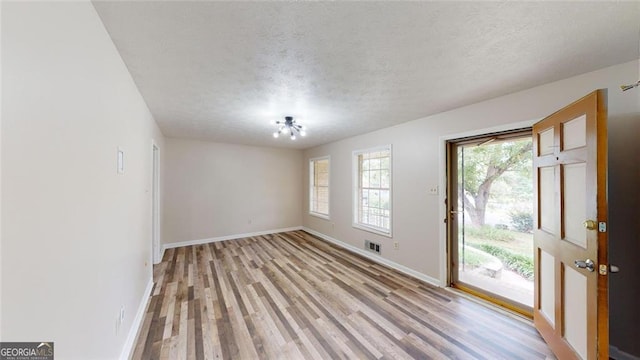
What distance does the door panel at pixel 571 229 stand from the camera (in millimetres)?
1396

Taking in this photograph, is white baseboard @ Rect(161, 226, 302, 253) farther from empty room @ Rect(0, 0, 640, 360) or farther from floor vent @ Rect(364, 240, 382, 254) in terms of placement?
floor vent @ Rect(364, 240, 382, 254)

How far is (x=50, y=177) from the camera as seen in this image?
2.87ft

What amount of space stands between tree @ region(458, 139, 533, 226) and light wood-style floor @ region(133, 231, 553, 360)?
1194 millimetres

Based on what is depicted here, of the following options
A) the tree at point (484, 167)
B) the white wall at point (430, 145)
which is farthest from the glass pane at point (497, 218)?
the white wall at point (430, 145)

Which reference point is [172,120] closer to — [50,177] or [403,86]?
[50,177]

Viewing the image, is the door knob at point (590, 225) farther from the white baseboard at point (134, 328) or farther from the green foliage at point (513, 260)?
the white baseboard at point (134, 328)

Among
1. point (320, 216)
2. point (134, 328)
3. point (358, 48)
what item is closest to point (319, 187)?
point (320, 216)

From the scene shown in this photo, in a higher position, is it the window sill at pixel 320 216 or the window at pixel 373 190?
the window at pixel 373 190

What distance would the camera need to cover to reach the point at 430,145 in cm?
312

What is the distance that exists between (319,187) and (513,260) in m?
4.05

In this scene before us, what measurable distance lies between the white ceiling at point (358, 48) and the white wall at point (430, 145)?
0.14 m

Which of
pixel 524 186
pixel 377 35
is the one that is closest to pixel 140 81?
pixel 377 35

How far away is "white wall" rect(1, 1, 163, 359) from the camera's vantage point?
0.71 m

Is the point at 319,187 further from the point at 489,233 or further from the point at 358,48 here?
the point at 358,48
